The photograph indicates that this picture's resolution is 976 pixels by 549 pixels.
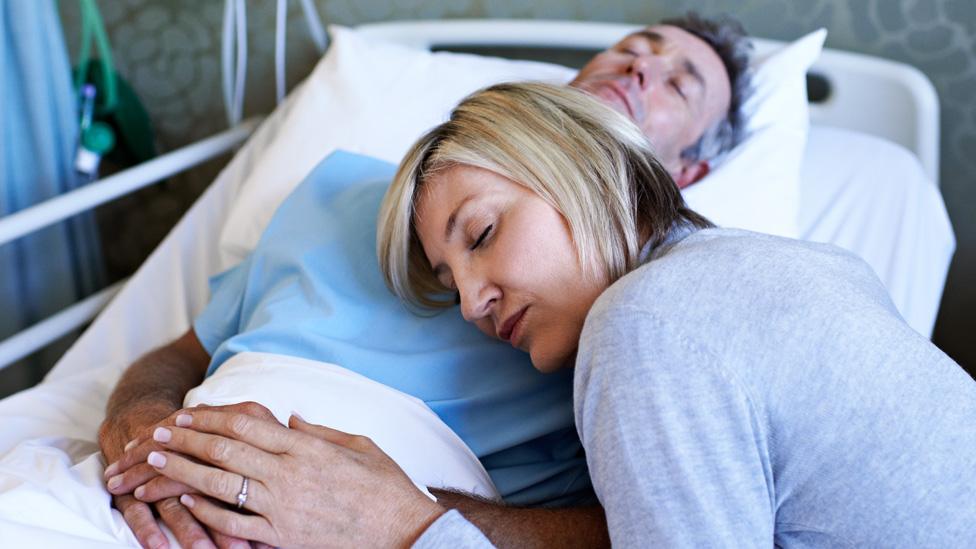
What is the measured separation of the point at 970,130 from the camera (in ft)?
5.94

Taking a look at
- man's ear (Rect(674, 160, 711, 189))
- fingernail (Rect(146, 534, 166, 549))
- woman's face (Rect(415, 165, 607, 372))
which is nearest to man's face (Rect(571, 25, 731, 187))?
man's ear (Rect(674, 160, 711, 189))

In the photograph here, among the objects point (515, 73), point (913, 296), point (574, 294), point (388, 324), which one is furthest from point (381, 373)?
point (913, 296)

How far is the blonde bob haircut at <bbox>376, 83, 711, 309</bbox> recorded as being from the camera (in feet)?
3.38

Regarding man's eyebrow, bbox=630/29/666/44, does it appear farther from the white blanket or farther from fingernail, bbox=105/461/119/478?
fingernail, bbox=105/461/119/478

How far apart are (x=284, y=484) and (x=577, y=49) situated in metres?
1.37

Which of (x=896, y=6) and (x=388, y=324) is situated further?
(x=896, y=6)

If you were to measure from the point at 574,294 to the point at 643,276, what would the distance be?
190mm

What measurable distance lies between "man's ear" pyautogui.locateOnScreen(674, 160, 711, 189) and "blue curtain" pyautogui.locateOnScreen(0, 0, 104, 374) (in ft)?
3.62

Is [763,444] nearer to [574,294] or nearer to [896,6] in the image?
[574,294]

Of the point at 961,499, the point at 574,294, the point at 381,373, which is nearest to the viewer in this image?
the point at 961,499

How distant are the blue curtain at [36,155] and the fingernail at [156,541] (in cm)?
100

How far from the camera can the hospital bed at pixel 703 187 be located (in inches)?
58.9

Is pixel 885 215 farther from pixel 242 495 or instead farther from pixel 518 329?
pixel 242 495

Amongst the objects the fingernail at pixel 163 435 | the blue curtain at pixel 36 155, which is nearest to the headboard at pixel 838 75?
the blue curtain at pixel 36 155
